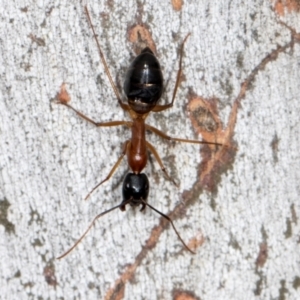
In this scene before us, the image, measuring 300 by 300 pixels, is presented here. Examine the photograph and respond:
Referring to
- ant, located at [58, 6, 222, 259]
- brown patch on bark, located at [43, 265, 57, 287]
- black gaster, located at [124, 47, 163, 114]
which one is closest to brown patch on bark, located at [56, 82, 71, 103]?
ant, located at [58, 6, 222, 259]

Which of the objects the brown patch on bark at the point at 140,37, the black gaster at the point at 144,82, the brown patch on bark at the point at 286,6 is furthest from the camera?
the brown patch on bark at the point at 286,6

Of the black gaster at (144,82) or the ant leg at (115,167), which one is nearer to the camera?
the black gaster at (144,82)

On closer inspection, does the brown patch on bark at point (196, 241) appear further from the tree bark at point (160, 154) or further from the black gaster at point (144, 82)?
the black gaster at point (144, 82)

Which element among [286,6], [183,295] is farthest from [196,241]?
[286,6]

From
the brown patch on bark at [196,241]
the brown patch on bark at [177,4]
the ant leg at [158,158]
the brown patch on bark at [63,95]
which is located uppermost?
the brown patch on bark at [177,4]

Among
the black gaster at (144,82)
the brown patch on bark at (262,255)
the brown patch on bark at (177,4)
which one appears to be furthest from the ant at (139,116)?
the brown patch on bark at (262,255)

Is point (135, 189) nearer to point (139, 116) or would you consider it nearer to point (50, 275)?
point (139, 116)

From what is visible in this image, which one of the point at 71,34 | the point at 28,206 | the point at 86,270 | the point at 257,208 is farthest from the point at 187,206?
the point at 71,34
